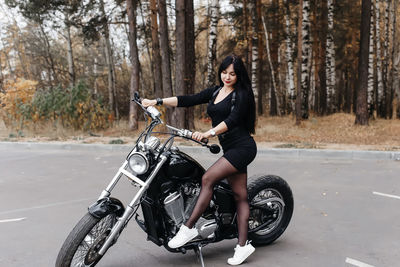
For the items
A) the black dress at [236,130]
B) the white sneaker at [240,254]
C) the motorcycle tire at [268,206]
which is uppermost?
the black dress at [236,130]

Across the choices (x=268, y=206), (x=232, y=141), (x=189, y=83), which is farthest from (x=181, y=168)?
(x=189, y=83)

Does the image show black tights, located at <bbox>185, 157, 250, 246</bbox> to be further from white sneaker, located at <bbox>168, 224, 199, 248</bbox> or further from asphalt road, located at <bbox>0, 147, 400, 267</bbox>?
asphalt road, located at <bbox>0, 147, 400, 267</bbox>

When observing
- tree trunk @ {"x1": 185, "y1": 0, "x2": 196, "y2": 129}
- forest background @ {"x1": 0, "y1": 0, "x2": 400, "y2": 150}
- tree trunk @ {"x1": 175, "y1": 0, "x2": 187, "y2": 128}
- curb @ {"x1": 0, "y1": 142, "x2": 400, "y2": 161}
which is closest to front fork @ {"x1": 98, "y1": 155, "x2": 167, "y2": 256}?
curb @ {"x1": 0, "y1": 142, "x2": 400, "y2": 161}

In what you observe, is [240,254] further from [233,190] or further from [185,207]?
[185,207]

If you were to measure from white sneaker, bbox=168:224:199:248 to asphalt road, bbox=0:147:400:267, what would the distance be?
0.48m

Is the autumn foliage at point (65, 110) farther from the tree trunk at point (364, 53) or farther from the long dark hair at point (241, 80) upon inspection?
the long dark hair at point (241, 80)

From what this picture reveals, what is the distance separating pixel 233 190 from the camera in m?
3.83

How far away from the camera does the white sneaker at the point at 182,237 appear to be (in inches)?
136

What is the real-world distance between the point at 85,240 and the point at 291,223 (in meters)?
2.71

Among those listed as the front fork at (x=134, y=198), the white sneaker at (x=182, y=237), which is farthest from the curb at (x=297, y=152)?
Result: the front fork at (x=134, y=198)

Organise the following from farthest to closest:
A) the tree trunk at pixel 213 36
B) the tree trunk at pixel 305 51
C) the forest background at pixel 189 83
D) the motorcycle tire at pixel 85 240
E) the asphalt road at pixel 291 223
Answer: the tree trunk at pixel 305 51, the tree trunk at pixel 213 36, the forest background at pixel 189 83, the asphalt road at pixel 291 223, the motorcycle tire at pixel 85 240

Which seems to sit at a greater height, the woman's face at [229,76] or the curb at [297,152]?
the woman's face at [229,76]

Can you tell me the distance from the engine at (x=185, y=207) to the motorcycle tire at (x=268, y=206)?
55 cm

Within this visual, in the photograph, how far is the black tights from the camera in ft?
11.6
